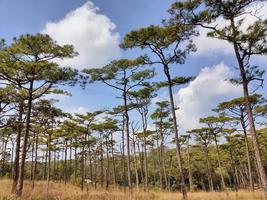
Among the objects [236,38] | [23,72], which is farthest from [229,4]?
[23,72]

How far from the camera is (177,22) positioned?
1289 centimetres

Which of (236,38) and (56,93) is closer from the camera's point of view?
(236,38)

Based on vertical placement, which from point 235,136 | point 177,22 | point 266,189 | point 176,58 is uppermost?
point 177,22

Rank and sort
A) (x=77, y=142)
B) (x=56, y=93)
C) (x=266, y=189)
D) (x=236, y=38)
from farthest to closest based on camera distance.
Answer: (x=77, y=142) < (x=56, y=93) < (x=236, y=38) < (x=266, y=189)

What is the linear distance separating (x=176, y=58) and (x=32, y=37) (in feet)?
23.8

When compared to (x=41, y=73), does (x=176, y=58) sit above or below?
above

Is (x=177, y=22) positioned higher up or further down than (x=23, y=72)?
higher up

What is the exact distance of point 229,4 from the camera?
11.4 metres

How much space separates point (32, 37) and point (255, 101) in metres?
16.2

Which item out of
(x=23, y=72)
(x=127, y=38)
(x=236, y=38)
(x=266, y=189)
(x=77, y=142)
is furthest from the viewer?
(x=77, y=142)

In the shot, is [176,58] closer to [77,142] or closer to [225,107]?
[225,107]

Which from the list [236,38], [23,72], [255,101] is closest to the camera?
[236,38]

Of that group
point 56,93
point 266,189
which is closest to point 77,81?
point 56,93

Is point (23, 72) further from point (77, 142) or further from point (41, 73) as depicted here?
point (77, 142)
